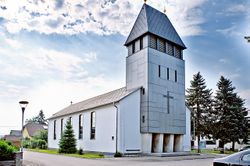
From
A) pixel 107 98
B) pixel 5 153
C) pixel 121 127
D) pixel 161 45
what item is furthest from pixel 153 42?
pixel 5 153

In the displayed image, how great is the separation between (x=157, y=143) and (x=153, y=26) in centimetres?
1232

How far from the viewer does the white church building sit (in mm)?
29266

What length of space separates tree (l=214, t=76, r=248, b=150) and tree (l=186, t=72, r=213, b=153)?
8.30 feet

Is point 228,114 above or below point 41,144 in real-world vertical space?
above

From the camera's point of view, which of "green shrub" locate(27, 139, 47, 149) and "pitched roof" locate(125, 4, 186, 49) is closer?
"pitched roof" locate(125, 4, 186, 49)

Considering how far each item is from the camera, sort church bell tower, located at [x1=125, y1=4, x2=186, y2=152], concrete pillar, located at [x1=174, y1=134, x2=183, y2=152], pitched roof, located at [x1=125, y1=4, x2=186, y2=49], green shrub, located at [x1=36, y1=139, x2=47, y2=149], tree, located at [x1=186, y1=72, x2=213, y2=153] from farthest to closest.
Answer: green shrub, located at [x1=36, y1=139, x2=47, y2=149] → tree, located at [x1=186, y1=72, x2=213, y2=153] → concrete pillar, located at [x1=174, y1=134, x2=183, y2=152] → pitched roof, located at [x1=125, y1=4, x2=186, y2=49] → church bell tower, located at [x1=125, y1=4, x2=186, y2=152]

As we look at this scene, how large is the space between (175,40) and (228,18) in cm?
1558

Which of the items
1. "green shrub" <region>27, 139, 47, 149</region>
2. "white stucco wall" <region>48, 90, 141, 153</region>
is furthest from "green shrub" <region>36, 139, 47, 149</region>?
"white stucco wall" <region>48, 90, 141, 153</region>

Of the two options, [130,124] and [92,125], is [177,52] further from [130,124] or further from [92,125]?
[92,125]

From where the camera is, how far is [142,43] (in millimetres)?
31656

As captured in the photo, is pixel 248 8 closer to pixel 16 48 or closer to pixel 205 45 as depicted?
pixel 205 45

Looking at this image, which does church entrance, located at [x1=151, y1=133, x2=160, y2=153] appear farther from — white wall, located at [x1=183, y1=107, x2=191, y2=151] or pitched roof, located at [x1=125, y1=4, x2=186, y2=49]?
pitched roof, located at [x1=125, y1=4, x2=186, y2=49]

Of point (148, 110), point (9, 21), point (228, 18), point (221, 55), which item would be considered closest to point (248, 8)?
point (228, 18)

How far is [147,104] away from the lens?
2953 centimetres
